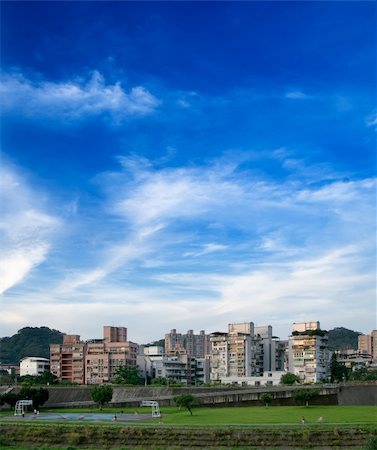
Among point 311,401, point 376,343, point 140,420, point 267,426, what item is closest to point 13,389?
point 140,420

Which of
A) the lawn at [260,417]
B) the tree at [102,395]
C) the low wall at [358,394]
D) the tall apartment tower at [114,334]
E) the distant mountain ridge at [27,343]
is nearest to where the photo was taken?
the lawn at [260,417]

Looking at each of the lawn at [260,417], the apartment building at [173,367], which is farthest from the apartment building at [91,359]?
the lawn at [260,417]

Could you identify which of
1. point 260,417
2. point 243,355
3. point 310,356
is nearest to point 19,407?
point 260,417

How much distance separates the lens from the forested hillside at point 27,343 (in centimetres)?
15025

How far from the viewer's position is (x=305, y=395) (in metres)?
53.5

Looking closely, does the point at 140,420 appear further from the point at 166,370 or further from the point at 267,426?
the point at 166,370

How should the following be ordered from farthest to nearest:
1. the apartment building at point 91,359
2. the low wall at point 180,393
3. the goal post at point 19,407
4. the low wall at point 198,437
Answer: the apartment building at point 91,359 → the low wall at point 180,393 → the goal post at point 19,407 → the low wall at point 198,437

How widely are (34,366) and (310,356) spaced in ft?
149

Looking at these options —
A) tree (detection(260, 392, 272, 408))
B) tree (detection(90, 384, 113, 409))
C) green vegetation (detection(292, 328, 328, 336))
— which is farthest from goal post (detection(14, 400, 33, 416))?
green vegetation (detection(292, 328, 328, 336))

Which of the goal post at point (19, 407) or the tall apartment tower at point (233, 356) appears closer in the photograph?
the goal post at point (19, 407)

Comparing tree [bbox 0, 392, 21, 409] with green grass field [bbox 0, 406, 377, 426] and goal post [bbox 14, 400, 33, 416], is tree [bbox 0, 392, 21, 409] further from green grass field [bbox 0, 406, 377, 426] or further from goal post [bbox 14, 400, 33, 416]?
goal post [bbox 14, 400, 33, 416]

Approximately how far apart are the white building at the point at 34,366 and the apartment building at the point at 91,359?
16.9 ft

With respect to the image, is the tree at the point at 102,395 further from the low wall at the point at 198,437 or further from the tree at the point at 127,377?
the tree at the point at 127,377

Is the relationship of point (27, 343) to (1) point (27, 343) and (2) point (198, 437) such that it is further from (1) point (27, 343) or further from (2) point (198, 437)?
(2) point (198, 437)
